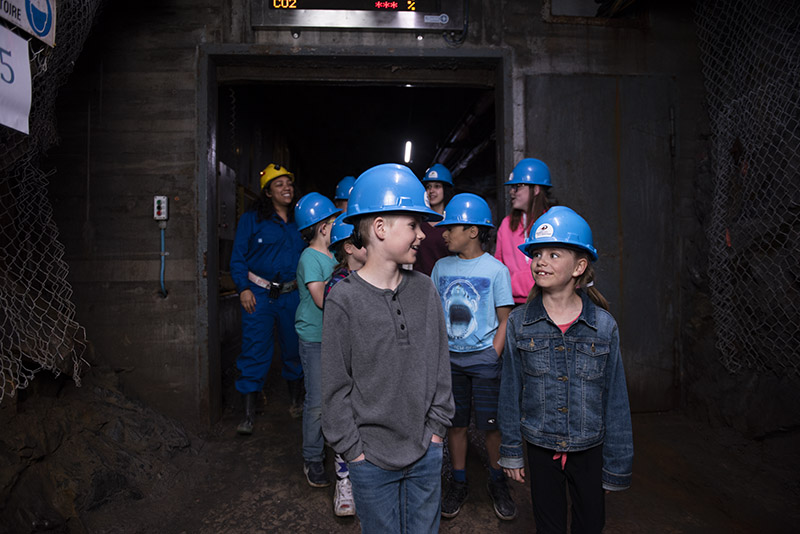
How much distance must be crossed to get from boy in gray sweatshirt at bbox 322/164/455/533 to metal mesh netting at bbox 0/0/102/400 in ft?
6.72

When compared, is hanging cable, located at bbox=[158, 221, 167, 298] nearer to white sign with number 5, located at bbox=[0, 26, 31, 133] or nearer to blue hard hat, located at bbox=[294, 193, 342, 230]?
blue hard hat, located at bbox=[294, 193, 342, 230]

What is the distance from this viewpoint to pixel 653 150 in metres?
4.23

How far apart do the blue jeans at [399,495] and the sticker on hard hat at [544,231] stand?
931 mm

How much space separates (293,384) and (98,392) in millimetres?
1553

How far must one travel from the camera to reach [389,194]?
65.8 inches

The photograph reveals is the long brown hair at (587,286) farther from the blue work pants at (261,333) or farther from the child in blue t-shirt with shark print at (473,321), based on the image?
the blue work pants at (261,333)

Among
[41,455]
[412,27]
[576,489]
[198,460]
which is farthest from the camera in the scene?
[412,27]

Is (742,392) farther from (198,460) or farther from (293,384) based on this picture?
(198,460)

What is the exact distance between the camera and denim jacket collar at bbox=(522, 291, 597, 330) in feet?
6.17

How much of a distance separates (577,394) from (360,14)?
11.5 ft

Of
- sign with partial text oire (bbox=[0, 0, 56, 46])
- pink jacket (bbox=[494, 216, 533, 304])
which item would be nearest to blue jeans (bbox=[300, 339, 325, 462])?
pink jacket (bbox=[494, 216, 533, 304])

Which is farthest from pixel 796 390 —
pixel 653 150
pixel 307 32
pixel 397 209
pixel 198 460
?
pixel 307 32

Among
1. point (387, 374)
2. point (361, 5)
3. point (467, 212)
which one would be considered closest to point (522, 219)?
point (467, 212)

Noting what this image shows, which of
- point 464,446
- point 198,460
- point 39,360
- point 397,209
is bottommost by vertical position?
point 198,460
